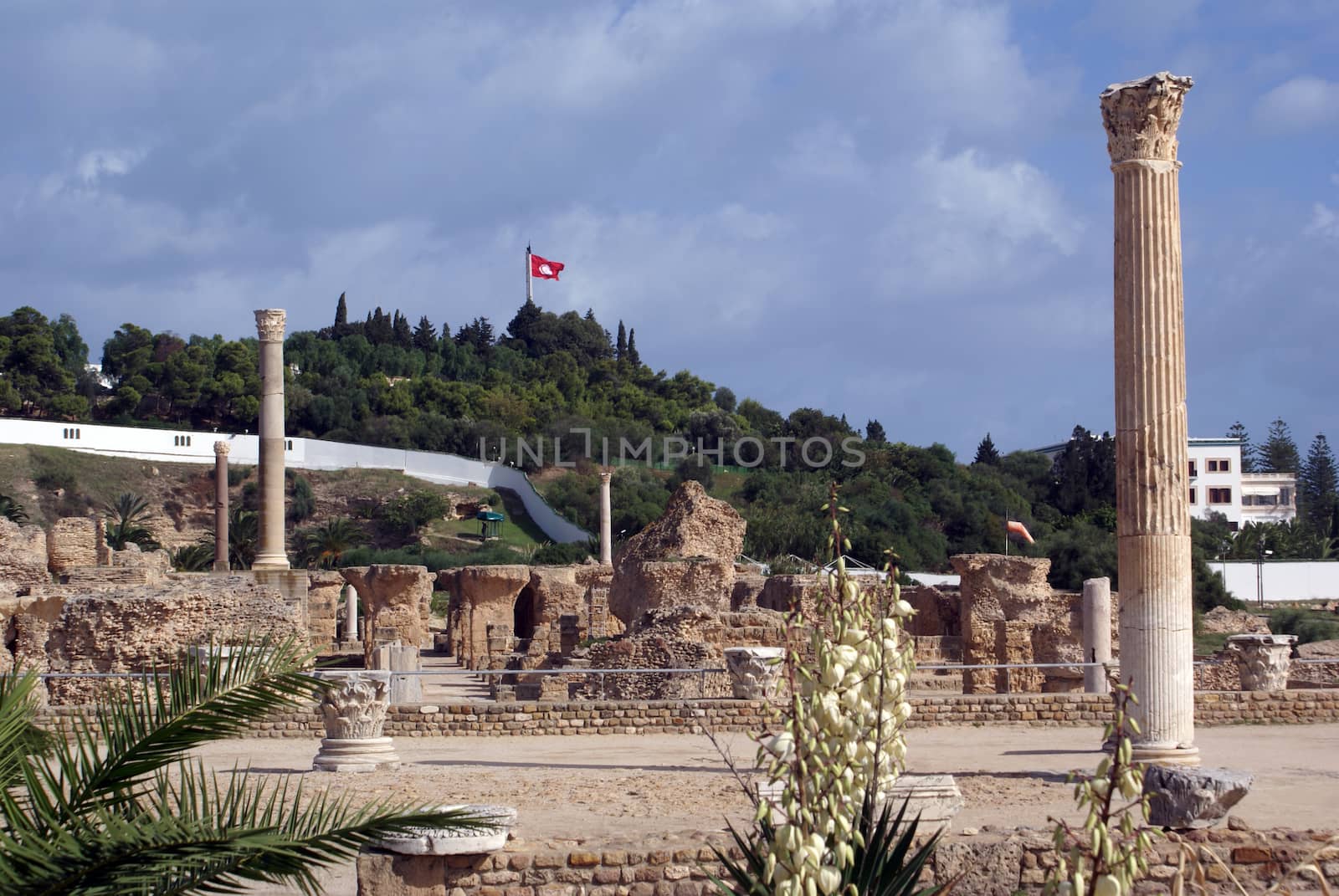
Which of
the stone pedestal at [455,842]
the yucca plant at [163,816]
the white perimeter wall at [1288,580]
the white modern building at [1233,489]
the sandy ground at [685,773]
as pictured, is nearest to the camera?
the yucca plant at [163,816]

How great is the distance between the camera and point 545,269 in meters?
98.9

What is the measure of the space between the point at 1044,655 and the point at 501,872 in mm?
16806

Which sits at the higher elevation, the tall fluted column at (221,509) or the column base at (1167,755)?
the tall fluted column at (221,509)

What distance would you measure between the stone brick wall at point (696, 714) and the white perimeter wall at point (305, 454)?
47.6m

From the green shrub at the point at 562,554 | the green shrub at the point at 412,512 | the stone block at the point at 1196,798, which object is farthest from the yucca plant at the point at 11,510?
the stone block at the point at 1196,798

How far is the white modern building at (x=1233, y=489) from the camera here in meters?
85.9

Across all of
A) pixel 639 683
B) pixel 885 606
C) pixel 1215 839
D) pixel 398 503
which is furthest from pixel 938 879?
pixel 398 503

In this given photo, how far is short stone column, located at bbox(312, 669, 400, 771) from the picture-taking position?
1307 centimetres

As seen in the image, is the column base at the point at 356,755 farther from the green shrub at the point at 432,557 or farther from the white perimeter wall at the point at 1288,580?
the white perimeter wall at the point at 1288,580

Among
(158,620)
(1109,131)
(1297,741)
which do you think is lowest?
(1297,741)

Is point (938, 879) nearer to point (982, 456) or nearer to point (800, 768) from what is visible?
point (800, 768)

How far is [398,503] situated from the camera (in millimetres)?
67125

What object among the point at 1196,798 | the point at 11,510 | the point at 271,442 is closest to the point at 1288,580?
the point at 271,442

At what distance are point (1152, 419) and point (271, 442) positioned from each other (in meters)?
19.0
